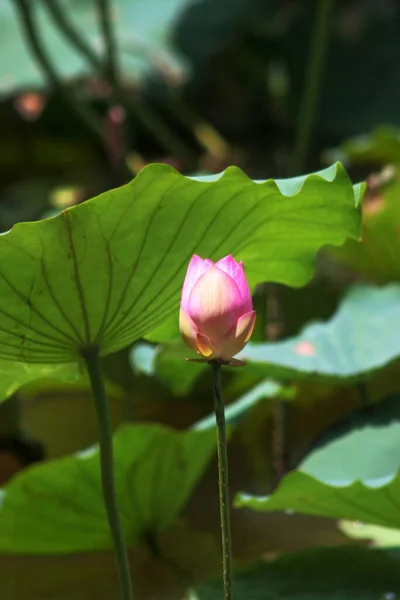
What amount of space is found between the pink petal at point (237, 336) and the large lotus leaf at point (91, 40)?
140 centimetres

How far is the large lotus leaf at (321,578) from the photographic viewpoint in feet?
2.65

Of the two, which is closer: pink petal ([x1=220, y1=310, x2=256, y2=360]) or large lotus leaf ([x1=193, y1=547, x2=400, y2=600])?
pink petal ([x1=220, y1=310, x2=256, y2=360])

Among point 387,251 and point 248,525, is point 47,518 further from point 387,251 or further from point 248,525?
point 387,251

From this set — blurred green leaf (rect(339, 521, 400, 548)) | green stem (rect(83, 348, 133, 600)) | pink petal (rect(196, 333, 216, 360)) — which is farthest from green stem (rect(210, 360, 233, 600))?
blurred green leaf (rect(339, 521, 400, 548))

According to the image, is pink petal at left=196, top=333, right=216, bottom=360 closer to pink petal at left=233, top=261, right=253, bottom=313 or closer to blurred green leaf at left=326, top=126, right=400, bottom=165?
pink petal at left=233, top=261, right=253, bottom=313

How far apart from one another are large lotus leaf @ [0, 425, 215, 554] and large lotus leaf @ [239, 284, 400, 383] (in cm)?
11

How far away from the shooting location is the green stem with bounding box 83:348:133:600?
0.62m

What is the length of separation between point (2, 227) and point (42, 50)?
0.43 metres

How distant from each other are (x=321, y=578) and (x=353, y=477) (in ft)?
0.34

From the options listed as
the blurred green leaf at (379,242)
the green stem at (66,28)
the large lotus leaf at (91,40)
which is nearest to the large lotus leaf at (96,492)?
the blurred green leaf at (379,242)

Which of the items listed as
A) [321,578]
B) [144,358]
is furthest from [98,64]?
[321,578]

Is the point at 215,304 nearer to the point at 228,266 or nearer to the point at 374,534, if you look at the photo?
the point at 228,266

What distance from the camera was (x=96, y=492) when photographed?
0.86 m

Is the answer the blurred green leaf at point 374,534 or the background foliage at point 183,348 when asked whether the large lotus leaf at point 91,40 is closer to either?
the background foliage at point 183,348
